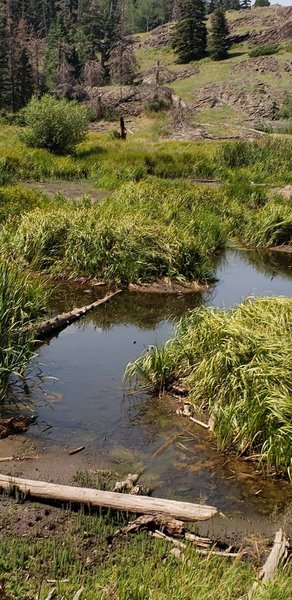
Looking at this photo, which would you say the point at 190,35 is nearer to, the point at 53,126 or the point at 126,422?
the point at 53,126

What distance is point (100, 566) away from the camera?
5.12 m

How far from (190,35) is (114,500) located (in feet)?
290

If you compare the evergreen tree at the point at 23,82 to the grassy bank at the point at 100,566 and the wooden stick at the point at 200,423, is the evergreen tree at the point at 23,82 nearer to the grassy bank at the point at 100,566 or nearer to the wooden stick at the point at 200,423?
the wooden stick at the point at 200,423

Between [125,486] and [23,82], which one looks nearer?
[125,486]

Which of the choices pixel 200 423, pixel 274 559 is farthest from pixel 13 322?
pixel 274 559

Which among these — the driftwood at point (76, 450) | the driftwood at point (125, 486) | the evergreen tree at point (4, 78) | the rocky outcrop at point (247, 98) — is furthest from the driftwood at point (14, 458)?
the evergreen tree at point (4, 78)

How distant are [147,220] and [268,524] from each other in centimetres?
1037

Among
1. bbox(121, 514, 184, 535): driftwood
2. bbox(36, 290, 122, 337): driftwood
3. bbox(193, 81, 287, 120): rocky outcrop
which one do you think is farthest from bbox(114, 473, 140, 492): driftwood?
bbox(193, 81, 287, 120): rocky outcrop

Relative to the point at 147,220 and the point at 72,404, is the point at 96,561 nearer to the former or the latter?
→ the point at 72,404

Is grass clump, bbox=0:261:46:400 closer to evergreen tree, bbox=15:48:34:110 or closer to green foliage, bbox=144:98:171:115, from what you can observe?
green foliage, bbox=144:98:171:115

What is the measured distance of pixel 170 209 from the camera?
18.0m

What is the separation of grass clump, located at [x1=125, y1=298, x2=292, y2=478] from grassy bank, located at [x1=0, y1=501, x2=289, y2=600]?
2.00 meters

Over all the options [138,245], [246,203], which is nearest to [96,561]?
[138,245]

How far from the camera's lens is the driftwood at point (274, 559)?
4.77m
